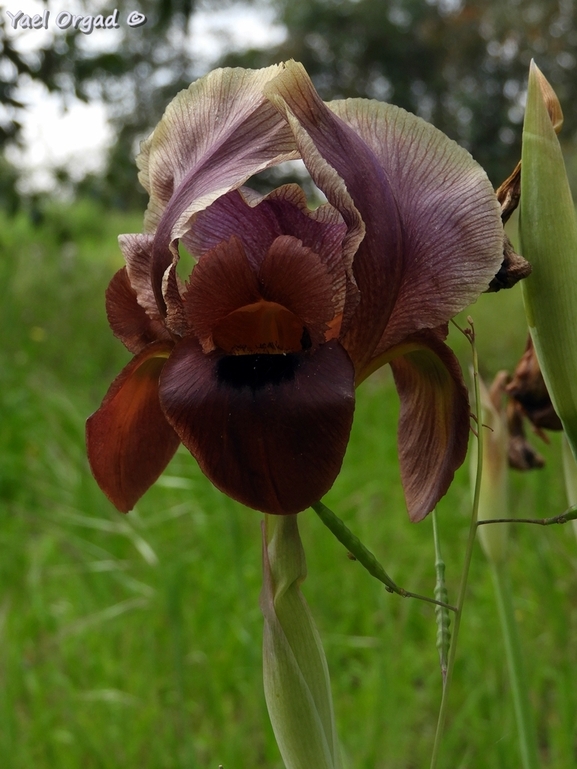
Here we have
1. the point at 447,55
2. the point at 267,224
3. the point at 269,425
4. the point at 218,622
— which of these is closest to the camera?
the point at 269,425

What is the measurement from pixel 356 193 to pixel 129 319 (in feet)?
0.66

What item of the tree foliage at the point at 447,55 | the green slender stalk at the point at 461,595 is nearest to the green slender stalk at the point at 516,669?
the green slender stalk at the point at 461,595

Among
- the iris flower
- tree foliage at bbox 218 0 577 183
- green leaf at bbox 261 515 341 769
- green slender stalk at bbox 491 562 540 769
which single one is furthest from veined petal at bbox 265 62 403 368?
tree foliage at bbox 218 0 577 183

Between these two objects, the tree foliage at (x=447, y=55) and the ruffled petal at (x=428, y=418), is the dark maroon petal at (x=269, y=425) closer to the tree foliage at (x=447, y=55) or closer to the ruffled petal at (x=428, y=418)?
the ruffled petal at (x=428, y=418)

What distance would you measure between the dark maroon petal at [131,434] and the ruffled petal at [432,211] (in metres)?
0.18

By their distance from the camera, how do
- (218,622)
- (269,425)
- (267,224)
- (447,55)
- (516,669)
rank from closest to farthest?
(269,425) < (267,224) < (516,669) < (218,622) < (447,55)

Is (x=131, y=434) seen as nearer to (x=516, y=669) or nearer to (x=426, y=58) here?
(x=516, y=669)

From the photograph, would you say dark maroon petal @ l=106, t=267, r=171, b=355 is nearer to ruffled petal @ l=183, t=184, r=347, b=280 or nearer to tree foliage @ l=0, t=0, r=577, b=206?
ruffled petal @ l=183, t=184, r=347, b=280

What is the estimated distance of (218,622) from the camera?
1.68 m

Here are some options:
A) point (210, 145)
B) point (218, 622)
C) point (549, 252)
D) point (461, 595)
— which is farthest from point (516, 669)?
point (218, 622)

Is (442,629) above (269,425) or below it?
below

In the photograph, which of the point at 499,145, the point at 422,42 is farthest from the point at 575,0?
the point at 422,42

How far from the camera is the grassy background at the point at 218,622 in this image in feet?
4.10

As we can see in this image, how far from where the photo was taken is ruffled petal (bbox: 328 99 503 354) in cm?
47
